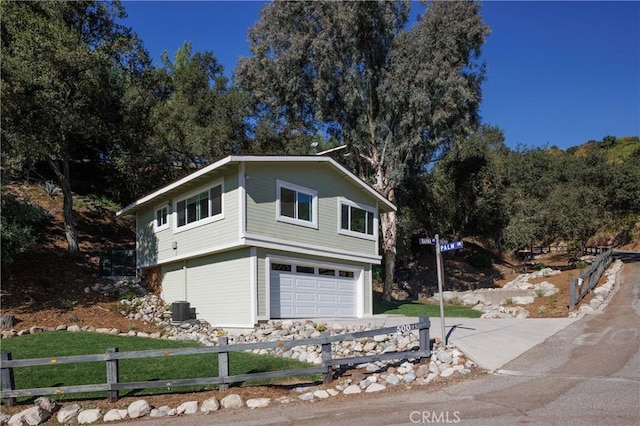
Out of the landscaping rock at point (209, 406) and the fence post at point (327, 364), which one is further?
the fence post at point (327, 364)

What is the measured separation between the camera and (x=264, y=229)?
15.2 meters

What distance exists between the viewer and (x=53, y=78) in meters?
17.1

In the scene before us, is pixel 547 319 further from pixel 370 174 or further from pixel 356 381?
pixel 370 174

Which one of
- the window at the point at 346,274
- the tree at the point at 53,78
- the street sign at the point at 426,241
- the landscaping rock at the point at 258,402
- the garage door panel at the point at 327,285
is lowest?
the landscaping rock at the point at 258,402

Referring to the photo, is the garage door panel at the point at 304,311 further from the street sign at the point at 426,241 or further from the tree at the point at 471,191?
the tree at the point at 471,191

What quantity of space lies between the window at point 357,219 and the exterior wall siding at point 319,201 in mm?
232

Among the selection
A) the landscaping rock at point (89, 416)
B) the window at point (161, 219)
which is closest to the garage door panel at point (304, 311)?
the window at point (161, 219)

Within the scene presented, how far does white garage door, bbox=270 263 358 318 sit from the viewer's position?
51.1 feet

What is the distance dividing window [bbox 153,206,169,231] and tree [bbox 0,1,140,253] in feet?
13.6

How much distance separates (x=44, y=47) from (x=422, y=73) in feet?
51.9

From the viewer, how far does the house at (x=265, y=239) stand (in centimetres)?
1487

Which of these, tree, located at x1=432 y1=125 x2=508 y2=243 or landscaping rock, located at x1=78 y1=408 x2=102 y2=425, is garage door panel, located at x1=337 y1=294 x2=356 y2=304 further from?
tree, located at x1=432 y1=125 x2=508 y2=243

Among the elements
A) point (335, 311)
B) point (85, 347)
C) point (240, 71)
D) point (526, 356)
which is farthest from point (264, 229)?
point (240, 71)

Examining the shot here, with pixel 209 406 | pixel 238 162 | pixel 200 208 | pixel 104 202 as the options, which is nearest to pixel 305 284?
pixel 200 208
